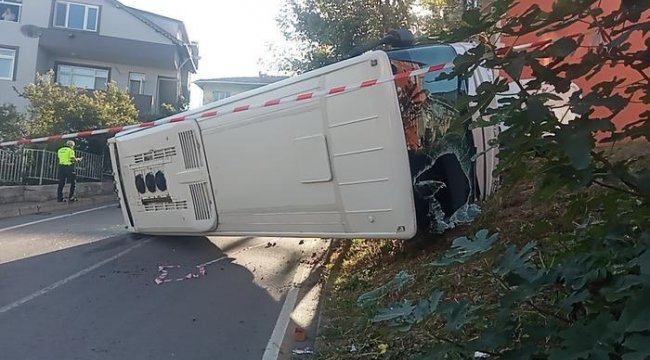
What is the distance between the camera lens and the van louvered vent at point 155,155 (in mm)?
9203

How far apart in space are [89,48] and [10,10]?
451 centimetres

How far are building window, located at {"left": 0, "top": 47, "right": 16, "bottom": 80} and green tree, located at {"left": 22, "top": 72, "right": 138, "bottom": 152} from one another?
35.8 feet

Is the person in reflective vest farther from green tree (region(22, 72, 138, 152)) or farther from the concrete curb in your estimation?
green tree (region(22, 72, 138, 152))

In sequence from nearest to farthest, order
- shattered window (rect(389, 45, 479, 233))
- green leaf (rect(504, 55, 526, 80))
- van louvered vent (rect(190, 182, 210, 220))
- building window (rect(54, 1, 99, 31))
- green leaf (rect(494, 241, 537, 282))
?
1. green leaf (rect(504, 55, 526, 80))
2. green leaf (rect(494, 241, 537, 282))
3. shattered window (rect(389, 45, 479, 233))
4. van louvered vent (rect(190, 182, 210, 220))
5. building window (rect(54, 1, 99, 31))

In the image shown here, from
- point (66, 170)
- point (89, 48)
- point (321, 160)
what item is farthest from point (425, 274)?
point (89, 48)

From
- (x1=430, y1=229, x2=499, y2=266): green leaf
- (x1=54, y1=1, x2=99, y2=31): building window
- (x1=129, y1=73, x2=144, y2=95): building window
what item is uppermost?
(x1=54, y1=1, x2=99, y2=31): building window

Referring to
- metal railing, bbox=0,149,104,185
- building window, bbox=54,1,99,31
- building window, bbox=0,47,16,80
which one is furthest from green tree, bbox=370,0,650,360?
building window, bbox=54,1,99,31

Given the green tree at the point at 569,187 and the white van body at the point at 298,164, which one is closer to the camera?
the green tree at the point at 569,187

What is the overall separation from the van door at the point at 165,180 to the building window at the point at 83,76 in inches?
1028

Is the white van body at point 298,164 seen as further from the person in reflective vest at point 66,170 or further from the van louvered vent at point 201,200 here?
the person in reflective vest at point 66,170

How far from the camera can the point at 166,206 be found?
32.2ft

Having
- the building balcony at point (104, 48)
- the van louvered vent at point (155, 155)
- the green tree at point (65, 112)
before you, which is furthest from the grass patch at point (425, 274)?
the building balcony at point (104, 48)

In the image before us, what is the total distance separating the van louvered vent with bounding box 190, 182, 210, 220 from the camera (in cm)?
886

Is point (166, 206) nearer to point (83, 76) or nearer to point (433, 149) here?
point (433, 149)
